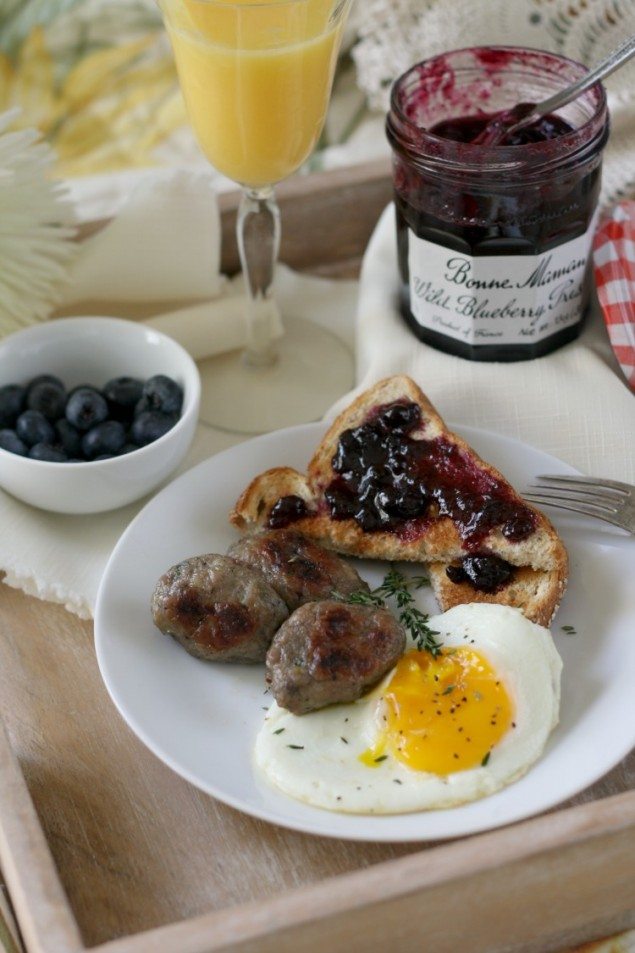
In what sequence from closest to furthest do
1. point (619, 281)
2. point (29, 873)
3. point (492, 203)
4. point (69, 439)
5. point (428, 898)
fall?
point (428, 898) → point (29, 873) → point (492, 203) → point (69, 439) → point (619, 281)

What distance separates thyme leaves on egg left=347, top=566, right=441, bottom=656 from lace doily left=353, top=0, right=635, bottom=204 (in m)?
1.37

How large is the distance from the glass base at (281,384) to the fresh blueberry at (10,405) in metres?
0.45

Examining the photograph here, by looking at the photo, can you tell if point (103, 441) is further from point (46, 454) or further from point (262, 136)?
point (262, 136)

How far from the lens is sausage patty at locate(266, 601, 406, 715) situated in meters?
1.92

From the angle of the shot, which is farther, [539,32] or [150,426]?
[539,32]

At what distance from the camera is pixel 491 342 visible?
2.62 m

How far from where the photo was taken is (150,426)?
2484mm

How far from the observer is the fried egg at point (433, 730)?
1.83 m

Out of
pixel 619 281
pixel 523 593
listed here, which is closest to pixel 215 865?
pixel 523 593

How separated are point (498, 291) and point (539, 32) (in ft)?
3.35

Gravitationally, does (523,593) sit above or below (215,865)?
above

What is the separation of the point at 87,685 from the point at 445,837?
819 millimetres

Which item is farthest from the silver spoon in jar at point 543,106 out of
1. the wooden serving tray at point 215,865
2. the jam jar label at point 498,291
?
the wooden serving tray at point 215,865

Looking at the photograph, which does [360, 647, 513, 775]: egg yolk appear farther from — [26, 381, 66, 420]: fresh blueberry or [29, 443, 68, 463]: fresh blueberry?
[26, 381, 66, 420]: fresh blueberry
